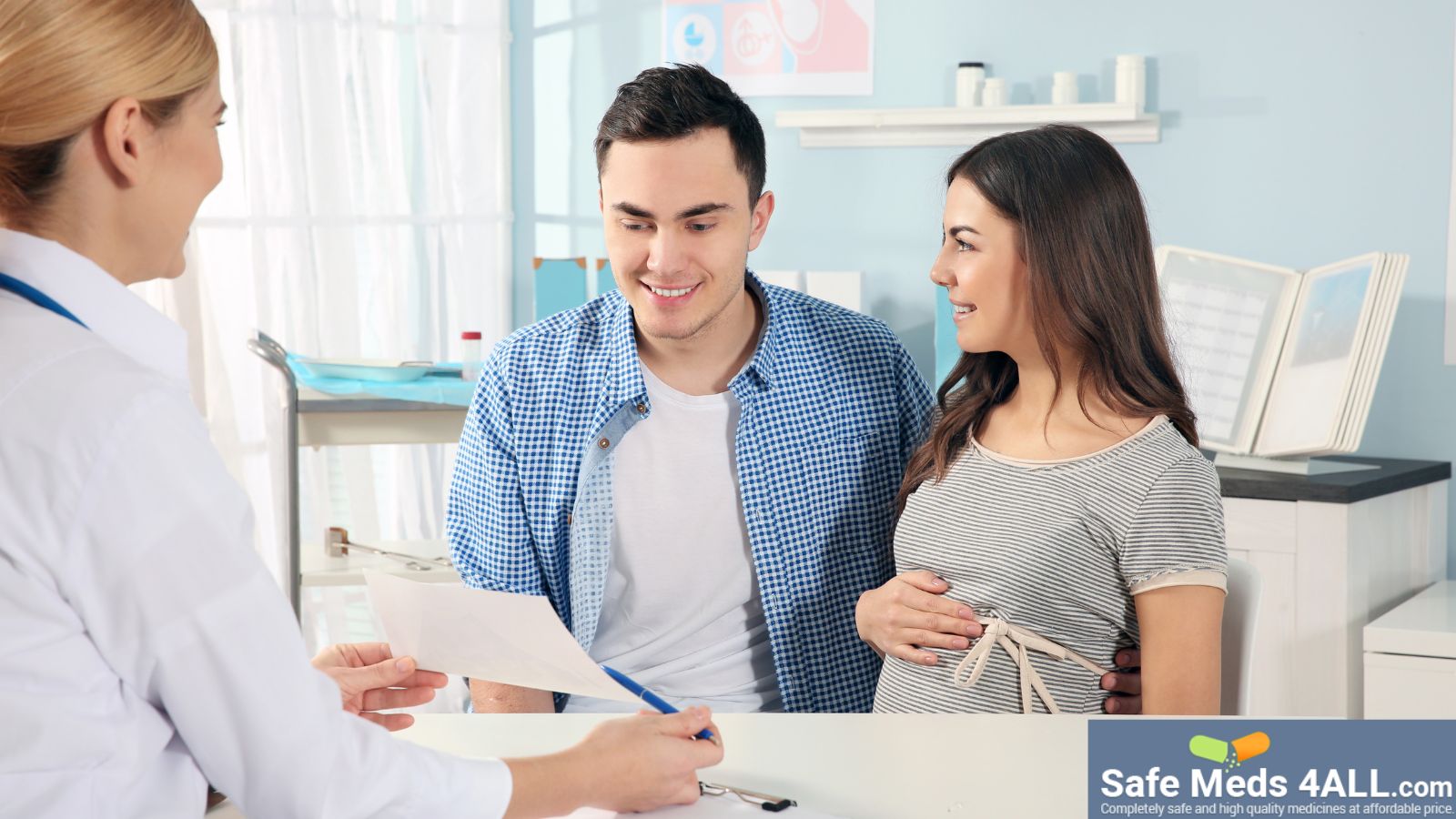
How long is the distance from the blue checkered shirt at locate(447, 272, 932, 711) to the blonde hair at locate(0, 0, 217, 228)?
886 mm

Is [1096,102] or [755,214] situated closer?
[755,214]

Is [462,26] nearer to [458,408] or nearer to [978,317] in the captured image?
[458,408]

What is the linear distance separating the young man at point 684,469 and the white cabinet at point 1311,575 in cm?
96

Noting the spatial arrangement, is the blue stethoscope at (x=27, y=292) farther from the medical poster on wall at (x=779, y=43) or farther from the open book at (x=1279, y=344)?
the medical poster on wall at (x=779, y=43)

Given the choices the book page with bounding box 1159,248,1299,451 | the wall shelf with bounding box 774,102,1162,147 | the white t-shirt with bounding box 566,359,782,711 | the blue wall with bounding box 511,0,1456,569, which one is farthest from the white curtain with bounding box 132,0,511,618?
the book page with bounding box 1159,248,1299,451

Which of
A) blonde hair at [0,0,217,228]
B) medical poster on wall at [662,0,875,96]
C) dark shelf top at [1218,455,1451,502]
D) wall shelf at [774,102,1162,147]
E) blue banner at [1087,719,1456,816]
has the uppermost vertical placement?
medical poster on wall at [662,0,875,96]

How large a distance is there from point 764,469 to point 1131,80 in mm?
1709

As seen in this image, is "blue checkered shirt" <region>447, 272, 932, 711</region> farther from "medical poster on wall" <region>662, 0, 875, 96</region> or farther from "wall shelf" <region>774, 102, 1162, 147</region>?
"medical poster on wall" <region>662, 0, 875, 96</region>

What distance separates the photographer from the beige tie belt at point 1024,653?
1396mm

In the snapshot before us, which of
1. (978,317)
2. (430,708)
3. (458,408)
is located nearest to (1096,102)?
(458,408)

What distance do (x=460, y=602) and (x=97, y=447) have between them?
393mm

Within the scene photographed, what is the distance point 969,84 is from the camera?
125 inches

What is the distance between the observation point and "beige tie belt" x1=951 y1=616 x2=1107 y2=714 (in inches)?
55.0

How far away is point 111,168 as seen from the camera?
2.74 ft
